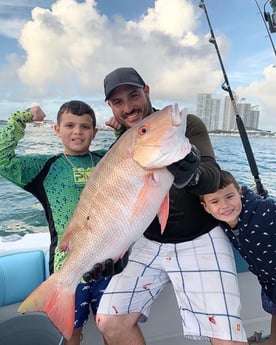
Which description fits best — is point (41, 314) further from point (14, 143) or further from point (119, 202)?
point (119, 202)

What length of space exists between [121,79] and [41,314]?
5.73 ft

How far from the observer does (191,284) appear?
2.14 metres

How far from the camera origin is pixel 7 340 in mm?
2475

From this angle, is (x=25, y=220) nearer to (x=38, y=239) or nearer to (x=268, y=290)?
(x=38, y=239)

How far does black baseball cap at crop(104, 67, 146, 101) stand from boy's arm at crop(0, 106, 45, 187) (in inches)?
18.7

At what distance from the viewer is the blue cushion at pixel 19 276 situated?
8.21ft

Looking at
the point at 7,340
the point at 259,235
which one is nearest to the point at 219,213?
the point at 259,235

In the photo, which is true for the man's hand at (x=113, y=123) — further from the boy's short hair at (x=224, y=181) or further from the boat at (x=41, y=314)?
the boat at (x=41, y=314)

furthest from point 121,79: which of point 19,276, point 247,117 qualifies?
point 247,117

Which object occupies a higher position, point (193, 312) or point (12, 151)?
point (12, 151)

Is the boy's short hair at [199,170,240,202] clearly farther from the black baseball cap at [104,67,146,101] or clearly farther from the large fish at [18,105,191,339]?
the black baseball cap at [104,67,146,101]

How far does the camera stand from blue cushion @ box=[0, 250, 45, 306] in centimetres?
250

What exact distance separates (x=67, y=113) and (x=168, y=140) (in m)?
1.11

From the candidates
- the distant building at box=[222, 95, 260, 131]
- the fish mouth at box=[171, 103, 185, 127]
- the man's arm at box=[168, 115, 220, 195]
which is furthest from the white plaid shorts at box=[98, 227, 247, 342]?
the distant building at box=[222, 95, 260, 131]
